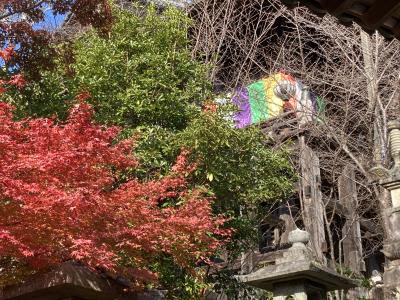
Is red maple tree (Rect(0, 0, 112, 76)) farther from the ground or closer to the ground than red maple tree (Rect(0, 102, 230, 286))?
farther from the ground

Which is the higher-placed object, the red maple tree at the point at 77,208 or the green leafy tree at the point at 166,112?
the green leafy tree at the point at 166,112

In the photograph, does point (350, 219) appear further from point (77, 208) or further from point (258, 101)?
point (77, 208)

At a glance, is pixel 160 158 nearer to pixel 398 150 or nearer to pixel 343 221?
pixel 398 150

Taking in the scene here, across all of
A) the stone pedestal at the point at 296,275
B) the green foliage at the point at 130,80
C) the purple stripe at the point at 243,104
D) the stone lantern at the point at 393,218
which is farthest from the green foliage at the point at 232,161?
the purple stripe at the point at 243,104

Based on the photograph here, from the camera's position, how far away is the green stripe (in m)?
18.1

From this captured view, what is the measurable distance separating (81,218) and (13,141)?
1.49m

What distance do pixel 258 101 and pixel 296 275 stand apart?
1119 cm

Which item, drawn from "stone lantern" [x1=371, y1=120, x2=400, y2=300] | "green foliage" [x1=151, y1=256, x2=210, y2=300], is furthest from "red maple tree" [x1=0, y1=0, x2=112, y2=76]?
"stone lantern" [x1=371, y1=120, x2=400, y2=300]

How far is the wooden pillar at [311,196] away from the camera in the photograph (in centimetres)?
1683

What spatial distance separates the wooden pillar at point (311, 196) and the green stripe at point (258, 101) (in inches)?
68.4

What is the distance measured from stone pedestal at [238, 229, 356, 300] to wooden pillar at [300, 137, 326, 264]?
9.36 meters

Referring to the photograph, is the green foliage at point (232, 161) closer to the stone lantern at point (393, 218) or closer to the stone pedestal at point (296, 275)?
the stone lantern at point (393, 218)

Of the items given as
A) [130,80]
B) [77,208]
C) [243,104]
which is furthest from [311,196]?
[77,208]

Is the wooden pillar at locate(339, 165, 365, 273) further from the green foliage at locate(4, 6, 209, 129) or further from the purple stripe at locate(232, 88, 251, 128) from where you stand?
the green foliage at locate(4, 6, 209, 129)
